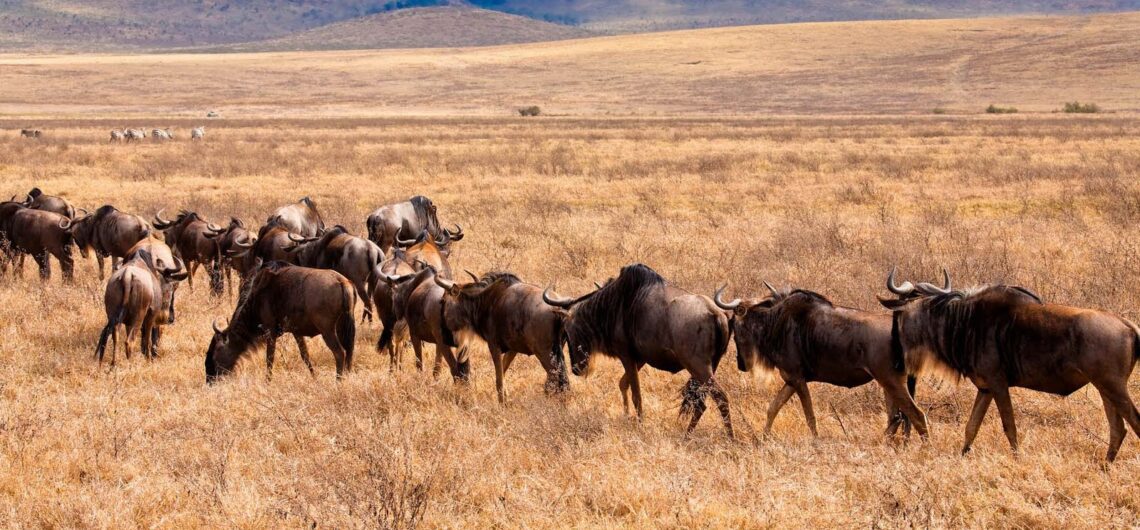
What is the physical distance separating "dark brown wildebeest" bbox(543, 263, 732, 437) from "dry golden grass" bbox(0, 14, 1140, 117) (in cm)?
7349

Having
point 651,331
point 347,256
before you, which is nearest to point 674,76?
point 347,256

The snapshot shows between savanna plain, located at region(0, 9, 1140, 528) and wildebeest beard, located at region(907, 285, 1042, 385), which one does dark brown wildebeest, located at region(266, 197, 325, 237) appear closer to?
savanna plain, located at region(0, 9, 1140, 528)

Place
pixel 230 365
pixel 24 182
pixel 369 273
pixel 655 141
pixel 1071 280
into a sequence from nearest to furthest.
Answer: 1. pixel 230 365
2. pixel 369 273
3. pixel 1071 280
4. pixel 24 182
5. pixel 655 141

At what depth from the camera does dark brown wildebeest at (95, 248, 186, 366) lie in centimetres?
895

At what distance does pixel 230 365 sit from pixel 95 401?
1165 millimetres

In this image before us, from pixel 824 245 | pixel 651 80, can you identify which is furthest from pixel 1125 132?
pixel 651 80

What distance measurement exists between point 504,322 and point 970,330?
130 inches

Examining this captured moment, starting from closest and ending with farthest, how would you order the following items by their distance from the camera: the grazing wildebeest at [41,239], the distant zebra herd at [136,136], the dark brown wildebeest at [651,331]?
the dark brown wildebeest at [651,331]
the grazing wildebeest at [41,239]
the distant zebra herd at [136,136]

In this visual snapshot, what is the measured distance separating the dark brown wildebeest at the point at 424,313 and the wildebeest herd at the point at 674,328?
0.05 ft

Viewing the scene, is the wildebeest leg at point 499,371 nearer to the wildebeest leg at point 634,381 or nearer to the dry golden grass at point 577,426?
the dry golden grass at point 577,426

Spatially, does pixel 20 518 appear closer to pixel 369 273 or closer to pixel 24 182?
pixel 369 273

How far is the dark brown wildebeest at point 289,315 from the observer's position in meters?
8.42

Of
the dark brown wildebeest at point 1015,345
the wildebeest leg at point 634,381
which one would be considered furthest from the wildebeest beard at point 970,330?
the wildebeest leg at point 634,381

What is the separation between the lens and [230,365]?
343 inches
